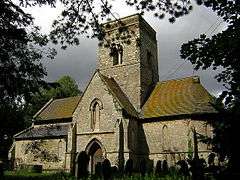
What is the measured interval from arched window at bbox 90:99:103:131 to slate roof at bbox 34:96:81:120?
505 cm

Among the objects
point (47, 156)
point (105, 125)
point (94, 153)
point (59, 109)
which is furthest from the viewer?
point (59, 109)

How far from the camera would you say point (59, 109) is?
38.7m

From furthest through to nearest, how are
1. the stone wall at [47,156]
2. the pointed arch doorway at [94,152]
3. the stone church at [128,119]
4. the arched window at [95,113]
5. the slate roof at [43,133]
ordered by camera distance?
the stone wall at [47,156]
the slate roof at [43,133]
the arched window at [95,113]
the pointed arch doorway at [94,152]
the stone church at [128,119]

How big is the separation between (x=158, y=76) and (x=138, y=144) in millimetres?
10871

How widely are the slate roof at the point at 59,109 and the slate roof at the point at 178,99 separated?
9.07 m

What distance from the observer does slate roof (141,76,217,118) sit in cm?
2983

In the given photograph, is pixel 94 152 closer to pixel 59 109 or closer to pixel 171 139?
pixel 171 139

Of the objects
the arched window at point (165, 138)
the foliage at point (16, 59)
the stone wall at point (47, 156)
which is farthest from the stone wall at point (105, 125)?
the foliage at point (16, 59)

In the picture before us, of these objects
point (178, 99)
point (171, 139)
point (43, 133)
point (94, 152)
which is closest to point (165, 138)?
point (171, 139)

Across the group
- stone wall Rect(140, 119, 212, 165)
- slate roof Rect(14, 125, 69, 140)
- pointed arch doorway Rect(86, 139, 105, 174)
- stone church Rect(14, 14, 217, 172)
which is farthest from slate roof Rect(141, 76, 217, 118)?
slate roof Rect(14, 125, 69, 140)

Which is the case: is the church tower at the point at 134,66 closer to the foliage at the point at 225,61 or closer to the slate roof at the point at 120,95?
the slate roof at the point at 120,95

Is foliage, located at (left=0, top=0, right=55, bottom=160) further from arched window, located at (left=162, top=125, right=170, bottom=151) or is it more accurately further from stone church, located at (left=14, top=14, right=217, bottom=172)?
arched window, located at (left=162, top=125, right=170, bottom=151)

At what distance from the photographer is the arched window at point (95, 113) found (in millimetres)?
31203

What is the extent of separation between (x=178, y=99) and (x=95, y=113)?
797 centimetres
